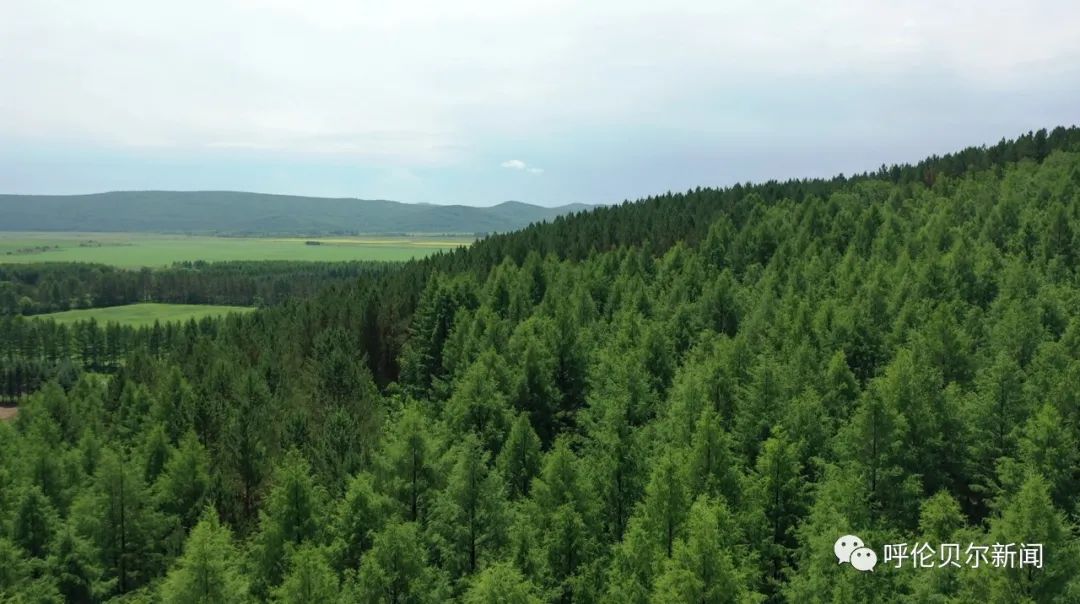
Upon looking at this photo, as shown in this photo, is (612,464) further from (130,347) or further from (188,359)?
(130,347)

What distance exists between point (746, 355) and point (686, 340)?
14.9 meters

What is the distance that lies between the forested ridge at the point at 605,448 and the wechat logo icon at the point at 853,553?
0.45m

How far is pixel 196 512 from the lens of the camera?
162 ft

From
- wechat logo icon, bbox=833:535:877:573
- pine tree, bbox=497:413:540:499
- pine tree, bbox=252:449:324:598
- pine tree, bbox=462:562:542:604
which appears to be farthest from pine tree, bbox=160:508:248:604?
wechat logo icon, bbox=833:535:877:573

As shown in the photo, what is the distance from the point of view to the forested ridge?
3141 cm

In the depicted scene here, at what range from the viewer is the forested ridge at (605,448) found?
3141 cm

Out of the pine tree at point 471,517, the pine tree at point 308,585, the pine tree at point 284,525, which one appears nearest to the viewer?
the pine tree at point 308,585

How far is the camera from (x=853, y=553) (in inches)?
1136

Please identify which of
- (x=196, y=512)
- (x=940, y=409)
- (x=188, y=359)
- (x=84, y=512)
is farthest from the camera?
(x=188, y=359)

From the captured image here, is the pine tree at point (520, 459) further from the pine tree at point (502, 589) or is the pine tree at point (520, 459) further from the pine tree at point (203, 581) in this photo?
the pine tree at point (203, 581)

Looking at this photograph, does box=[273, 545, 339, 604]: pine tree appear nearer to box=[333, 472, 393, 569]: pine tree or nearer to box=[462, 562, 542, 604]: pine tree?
box=[462, 562, 542, 604]: pine tree

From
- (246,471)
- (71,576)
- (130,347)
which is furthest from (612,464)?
(130,347)

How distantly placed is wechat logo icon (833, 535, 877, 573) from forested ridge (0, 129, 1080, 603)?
1.48ft

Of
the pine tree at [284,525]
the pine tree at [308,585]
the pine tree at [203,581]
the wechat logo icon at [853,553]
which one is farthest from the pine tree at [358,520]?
the wechat logo icon at [853,553]
